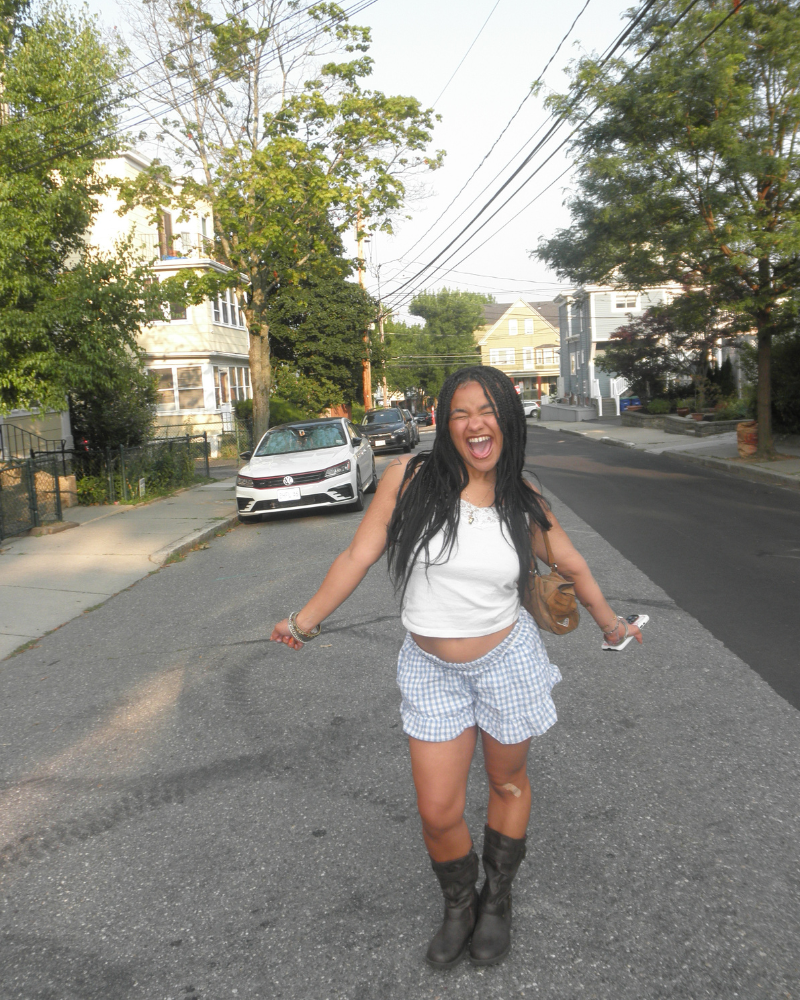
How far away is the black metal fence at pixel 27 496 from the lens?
12.0 meters

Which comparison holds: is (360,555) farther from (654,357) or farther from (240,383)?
(654,357)

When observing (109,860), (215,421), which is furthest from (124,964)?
(215,421)

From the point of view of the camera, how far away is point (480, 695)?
104 inches

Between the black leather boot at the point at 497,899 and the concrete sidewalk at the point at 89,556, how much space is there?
5.30m

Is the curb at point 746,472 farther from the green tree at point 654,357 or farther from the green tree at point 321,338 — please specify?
the green tree at point 321,338

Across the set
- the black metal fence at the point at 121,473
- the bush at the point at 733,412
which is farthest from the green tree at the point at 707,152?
the bush at the point at 733,412

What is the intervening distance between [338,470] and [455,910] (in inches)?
434

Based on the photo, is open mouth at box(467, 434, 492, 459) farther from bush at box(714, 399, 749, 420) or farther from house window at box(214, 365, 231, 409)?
house window at box(214, 365, 231, 409)

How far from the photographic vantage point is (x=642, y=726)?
178 inches

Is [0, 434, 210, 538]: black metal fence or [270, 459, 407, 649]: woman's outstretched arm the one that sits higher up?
[270, 459, 407, 649]: woman's outstretched arm

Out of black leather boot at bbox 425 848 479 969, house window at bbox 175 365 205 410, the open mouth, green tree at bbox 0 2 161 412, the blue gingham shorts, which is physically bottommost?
black leather boot at bbox 425 848 479 969

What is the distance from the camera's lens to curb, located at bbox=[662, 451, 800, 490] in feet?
47.9

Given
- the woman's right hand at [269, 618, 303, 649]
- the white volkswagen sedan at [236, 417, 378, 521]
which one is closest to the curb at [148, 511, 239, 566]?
the white volkswagen sedan at [236, 417, 378, 521]

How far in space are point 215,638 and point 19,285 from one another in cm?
724
